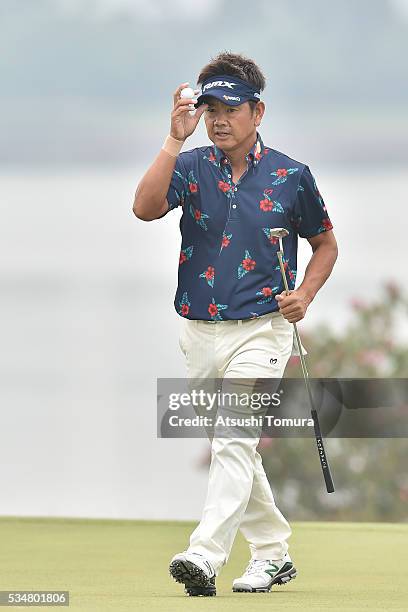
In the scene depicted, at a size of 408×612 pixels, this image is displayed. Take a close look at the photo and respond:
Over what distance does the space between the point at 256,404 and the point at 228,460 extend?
21 centimetres

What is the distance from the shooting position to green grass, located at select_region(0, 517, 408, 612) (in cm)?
488

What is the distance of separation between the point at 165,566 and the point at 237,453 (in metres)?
1.30

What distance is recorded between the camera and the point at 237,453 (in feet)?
17.3

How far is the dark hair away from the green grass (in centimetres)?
174

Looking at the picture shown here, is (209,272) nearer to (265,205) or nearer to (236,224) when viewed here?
(236,224)

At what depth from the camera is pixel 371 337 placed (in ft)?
68.9

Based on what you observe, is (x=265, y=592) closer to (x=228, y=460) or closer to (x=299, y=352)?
(x=228, y=460)

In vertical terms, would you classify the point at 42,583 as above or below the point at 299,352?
below

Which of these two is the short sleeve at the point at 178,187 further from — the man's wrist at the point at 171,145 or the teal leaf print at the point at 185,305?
the teal leaf print at the point at 185,305

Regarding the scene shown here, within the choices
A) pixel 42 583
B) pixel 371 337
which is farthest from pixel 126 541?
pixel 371 337

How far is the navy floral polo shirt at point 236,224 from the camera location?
5.39 m

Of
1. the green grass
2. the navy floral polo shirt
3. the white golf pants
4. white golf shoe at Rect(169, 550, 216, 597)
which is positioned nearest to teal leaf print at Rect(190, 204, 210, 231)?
the navy floral polo shirt

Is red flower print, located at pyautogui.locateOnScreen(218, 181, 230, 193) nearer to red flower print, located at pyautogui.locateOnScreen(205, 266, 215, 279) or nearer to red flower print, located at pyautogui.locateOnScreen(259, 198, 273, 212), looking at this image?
red flower print, located at pyautogui.locateOnScreen(259, 198, 273, 212)

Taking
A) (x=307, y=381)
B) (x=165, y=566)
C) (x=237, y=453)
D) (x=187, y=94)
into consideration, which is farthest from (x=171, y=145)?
(x=165, y=566)
